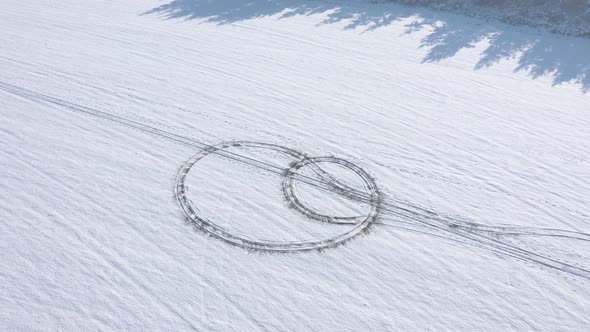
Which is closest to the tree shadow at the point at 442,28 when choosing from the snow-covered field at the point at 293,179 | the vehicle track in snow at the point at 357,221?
the snow-covered field at the point at 293,179

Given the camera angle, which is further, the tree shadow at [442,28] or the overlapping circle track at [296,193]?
the tree shadow at [442,28]

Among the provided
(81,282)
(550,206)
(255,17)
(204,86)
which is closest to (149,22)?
(255,17)

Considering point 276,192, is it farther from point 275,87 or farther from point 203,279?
point 275,87

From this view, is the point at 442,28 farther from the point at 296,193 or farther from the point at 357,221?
the point at 357,221

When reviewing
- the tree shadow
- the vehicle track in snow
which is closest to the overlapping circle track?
the vehicle track in snow

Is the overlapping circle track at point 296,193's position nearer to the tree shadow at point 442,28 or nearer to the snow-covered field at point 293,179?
the snow-covered field at point 293,179

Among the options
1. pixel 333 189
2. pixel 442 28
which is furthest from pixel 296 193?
pixel 442 28
